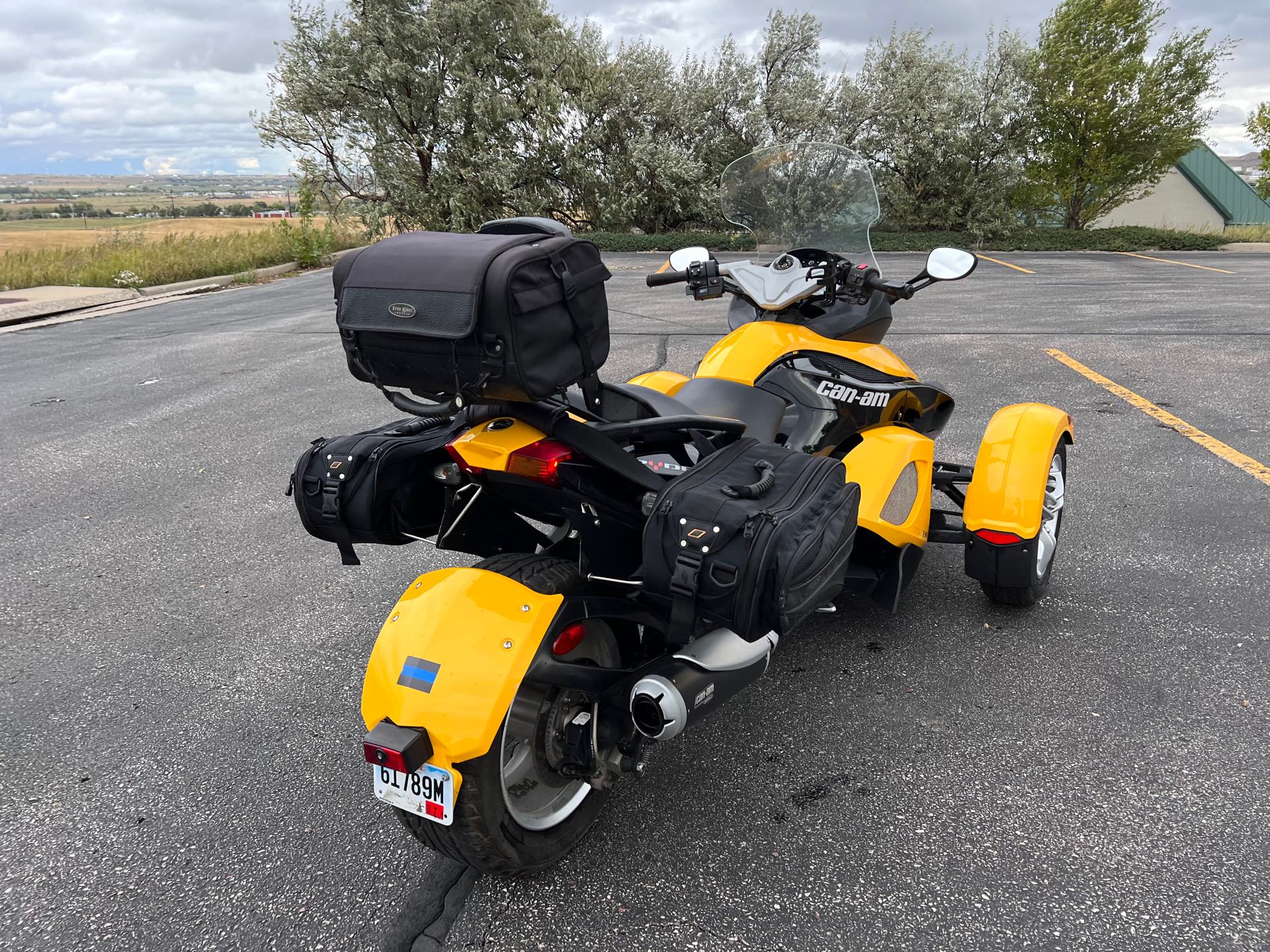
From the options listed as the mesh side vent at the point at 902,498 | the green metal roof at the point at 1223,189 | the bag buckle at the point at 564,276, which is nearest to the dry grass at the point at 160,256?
the mesh side vent at the point at 902,498

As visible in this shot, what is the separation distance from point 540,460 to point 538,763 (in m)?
0.77

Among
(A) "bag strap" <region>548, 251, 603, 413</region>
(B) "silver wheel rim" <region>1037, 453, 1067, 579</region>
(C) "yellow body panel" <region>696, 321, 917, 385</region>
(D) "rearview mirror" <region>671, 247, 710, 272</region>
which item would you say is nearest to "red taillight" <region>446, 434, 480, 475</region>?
(A) "bag strap" <region>548, 251, 603, 413</region>

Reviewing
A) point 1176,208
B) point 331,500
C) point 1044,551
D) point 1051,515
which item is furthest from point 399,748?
point 1176,208

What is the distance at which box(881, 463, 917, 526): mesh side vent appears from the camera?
2.78 metres

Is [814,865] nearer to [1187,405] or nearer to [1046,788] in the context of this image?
[1046,788]

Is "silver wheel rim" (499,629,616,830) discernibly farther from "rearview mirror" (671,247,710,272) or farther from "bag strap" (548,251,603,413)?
"rearview mirror" (671,247,710,272)

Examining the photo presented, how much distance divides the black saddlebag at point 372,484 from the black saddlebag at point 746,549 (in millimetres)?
672

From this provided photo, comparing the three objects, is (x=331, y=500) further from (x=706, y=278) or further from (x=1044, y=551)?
(x=1044, y=551)

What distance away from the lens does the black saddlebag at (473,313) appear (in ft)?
5.54

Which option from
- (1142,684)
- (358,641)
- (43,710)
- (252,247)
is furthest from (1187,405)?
(252,247)

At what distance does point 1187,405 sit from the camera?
5.95 meters

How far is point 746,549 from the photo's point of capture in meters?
1.84

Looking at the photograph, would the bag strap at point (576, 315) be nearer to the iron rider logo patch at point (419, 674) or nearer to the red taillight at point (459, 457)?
the red taillight at point (459, 457)

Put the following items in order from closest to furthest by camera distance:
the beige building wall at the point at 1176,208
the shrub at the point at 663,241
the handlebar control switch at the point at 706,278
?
the handlebar control switch at the point at 706,278
the shrub at the point at 663,241
the beige building wall at the point at 1176,208
